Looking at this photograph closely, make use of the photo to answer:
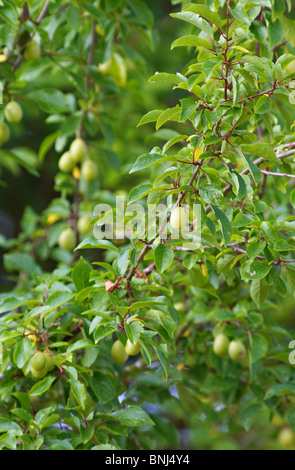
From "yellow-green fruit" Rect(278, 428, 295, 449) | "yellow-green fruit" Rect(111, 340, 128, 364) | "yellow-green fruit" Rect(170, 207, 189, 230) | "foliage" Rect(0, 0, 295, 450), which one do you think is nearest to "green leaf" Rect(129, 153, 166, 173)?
"foliage" Rect(0, 0, 295, 450)

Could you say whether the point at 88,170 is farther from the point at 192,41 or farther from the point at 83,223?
the point at 192,41

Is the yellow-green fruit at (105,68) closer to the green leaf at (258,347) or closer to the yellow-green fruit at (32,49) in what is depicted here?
the yellow-green fruit at (32,49)

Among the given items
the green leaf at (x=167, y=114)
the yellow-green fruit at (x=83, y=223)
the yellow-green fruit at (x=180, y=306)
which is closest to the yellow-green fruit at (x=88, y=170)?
the yellow-green fruit at (x=83, y=223)

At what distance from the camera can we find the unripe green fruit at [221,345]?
5.32ft

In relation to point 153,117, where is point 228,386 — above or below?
below

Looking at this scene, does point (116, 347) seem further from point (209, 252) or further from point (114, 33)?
point (114, 33)

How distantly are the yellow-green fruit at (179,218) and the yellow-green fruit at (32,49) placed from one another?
2.93ft

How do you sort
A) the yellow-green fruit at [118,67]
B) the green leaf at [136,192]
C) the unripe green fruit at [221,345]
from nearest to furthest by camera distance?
the green leaf at [136,192], the unripe green fruit at [221,345], the yellow-green fruit at [118,67]

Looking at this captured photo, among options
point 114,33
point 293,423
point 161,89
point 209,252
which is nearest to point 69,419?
point 209,252

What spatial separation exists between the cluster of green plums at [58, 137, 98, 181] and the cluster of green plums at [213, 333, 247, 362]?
768mm

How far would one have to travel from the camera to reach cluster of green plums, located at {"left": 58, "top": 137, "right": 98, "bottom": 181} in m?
1.99

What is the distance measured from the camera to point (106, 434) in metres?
1.32

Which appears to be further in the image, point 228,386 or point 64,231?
point 64,231

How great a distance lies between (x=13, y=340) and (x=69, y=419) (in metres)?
0.21
